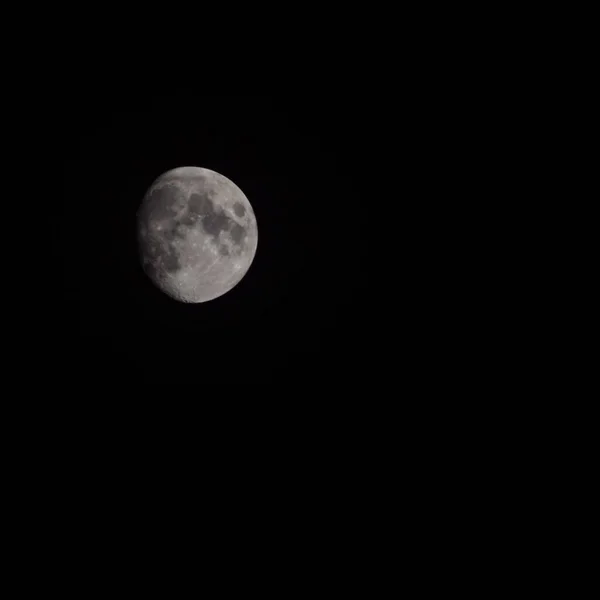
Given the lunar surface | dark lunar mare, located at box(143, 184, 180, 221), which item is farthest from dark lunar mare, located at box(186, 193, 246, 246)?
dark lunar mare, located at box(143, 184, 180, 221)

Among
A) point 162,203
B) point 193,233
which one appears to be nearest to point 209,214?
point 193,233

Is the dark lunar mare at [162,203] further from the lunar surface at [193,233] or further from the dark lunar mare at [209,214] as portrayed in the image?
the dark lunar mare at [209,214]

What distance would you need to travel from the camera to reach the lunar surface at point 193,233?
2.90 metres

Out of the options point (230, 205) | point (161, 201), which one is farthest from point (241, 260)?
point (161, 201)

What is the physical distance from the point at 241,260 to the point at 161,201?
682 mm

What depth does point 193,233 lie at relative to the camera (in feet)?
9.47

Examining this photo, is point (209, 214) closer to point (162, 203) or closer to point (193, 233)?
point (193, 233)

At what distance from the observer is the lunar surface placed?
2902 mm

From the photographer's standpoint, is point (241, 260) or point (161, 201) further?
point (241, 260)

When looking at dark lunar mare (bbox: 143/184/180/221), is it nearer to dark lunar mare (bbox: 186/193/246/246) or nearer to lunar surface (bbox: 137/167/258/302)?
lunar surface (bbox: 137/167/258/302)

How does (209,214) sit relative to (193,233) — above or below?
above

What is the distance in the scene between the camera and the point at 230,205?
306cm

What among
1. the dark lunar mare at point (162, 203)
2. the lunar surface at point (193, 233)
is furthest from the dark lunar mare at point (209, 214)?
the dark lunar mare at point (162, 203)

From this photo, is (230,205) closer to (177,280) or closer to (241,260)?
(241,260)
